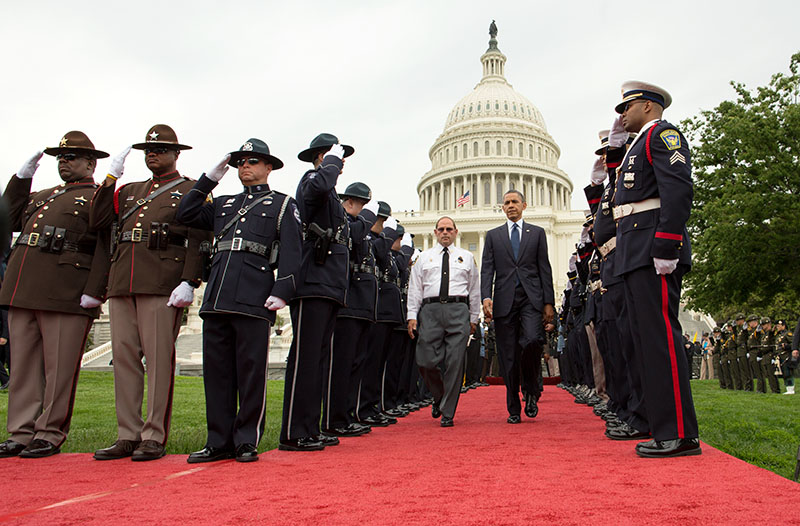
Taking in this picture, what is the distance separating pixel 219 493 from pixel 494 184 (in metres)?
99.8

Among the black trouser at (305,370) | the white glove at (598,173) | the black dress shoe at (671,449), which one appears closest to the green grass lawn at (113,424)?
the black trouser at (305,370)

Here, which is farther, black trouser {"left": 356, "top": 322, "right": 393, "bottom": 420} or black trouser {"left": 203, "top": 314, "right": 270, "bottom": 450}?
black trouser {"left": 356, "top": 322, "right": 393, "bottom": 420}

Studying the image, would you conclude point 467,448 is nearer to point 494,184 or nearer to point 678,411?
point 678,411

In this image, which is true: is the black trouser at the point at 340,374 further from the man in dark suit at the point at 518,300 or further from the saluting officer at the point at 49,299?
the saluting officer at the point at 49,299

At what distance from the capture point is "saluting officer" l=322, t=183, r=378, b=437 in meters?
6.60

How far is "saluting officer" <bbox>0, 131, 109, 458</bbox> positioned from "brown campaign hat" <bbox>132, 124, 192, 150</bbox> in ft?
2.48

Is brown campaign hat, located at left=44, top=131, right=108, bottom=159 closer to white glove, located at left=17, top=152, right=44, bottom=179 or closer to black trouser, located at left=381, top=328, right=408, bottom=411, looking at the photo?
white glove, located at left=17, top=152, right=44, bottom=179

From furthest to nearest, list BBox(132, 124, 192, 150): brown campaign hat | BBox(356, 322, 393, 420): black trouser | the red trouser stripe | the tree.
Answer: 1. the tree
2. BBox(356, 322, 393, 420): black trouser
3. BBox(132, 124, 192, 150): brown campaign hat
4. the red trouser stripe

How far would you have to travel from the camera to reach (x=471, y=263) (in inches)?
324

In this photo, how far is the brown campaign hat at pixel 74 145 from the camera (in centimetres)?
596

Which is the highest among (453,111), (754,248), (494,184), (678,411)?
(453,111)

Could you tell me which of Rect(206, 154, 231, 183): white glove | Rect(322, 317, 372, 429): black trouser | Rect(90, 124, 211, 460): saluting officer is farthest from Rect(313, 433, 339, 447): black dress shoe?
Rect(206, 154, 231, 183): white glove

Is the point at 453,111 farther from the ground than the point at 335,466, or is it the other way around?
the point at 453,111

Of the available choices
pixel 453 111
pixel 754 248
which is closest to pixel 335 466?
pixel 754 248
